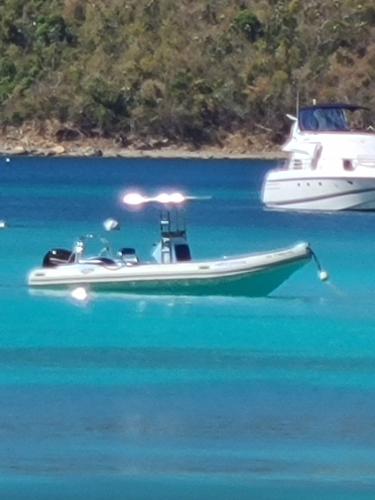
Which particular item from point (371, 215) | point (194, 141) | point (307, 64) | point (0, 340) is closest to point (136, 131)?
point (194, 141)

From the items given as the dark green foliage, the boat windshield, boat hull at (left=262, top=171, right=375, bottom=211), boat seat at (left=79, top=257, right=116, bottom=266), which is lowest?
boat seat at (left=79, top=257, right=116, bottom=266)

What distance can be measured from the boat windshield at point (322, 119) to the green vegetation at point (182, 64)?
174 ft

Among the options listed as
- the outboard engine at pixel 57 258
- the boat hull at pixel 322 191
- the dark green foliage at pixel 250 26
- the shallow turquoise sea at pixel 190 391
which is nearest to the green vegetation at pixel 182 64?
the dark green foliage at pixel 250 26

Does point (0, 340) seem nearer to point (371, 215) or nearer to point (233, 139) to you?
point (371, 215)

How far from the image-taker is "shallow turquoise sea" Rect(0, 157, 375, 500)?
731 inches

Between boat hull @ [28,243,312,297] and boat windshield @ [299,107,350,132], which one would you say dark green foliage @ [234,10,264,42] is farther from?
boat hull @ [28,243,312,297]

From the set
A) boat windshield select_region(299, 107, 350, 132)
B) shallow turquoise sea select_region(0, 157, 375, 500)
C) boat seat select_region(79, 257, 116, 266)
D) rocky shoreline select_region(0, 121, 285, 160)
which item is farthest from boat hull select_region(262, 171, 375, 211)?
rocky shoreline select_region(0, 121, 285, 160)

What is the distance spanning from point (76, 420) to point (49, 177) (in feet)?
246

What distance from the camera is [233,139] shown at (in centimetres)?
11881

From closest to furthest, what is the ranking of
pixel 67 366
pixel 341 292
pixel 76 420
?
1. pixel 76 420
2. pixel 67 366
3. pixel 341 292

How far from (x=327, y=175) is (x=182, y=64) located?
64.3m

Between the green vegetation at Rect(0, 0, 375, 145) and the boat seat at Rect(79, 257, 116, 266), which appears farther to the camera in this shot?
the green vegetation at Rect(0, 0, 375, 145)

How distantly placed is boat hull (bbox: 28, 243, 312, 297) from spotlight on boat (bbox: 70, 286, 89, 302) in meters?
0.24

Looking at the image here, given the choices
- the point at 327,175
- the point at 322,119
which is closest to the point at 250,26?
the point at 322,119
